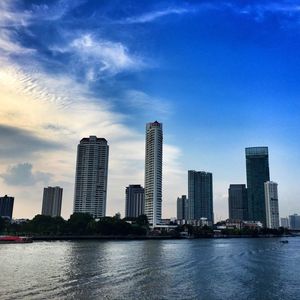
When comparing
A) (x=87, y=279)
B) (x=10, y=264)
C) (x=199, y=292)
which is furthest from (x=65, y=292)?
(x=10, y=264)

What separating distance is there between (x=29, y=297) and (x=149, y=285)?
47.3 ft

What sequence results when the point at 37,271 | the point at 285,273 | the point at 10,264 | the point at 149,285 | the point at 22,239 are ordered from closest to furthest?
the point at 149,285 → the point at 37,271 → the point at 285,273 → the point at 10,264 → the point at 22,239

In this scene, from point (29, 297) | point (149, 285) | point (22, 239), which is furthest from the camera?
point (22, 239)

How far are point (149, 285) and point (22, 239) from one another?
4868 inches

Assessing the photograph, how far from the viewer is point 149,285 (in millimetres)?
47281

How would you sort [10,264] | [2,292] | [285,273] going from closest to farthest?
1. [2,292]
2. [285,273]
3. [10,264]

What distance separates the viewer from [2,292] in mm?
41812

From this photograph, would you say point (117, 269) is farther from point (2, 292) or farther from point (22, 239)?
point (22, 239)

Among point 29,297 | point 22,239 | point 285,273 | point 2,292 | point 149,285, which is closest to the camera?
point 29,297

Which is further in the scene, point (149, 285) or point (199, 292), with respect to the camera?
point (149, 285)

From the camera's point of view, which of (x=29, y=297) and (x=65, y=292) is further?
(x=65, y=292)

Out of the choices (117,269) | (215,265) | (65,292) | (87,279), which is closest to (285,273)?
(215,265)

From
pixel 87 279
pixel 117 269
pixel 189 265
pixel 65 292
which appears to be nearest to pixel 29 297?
pixel 65 292

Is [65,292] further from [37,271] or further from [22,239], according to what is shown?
[22,239]
